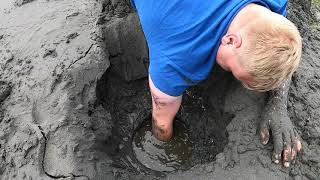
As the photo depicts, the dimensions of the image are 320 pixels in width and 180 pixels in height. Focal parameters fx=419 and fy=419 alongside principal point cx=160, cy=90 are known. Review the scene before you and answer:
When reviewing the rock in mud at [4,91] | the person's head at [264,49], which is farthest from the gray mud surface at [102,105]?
the person's head at [264,49]

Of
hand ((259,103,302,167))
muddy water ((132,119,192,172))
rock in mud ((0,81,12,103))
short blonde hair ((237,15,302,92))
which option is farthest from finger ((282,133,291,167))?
rock in mud ((0,81,12,103))

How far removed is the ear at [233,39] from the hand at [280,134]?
24.9 inches

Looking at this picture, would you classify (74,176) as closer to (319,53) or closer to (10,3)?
(10,3)

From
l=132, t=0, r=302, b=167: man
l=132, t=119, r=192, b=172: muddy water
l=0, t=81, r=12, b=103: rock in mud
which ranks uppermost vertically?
l=132, t=0, r=302, b=167: man

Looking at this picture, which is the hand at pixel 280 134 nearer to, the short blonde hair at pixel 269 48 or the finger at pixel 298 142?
the finger at pixel 298 142

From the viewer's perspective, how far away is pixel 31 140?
2379mm

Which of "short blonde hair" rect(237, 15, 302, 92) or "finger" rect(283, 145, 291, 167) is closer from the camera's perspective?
"short blonde hair" rect(237, 15, 302, 92)

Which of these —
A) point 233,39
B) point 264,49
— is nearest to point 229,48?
point 233,39

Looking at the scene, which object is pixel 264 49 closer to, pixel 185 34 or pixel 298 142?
pixel 185 34

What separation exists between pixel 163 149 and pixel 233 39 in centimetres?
113

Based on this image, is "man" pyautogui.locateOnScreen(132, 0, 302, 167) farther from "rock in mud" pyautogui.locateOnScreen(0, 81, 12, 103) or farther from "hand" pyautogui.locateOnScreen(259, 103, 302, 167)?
"rock in mud" pyautogui.locateOnScreen(0, 81, 12, 103)

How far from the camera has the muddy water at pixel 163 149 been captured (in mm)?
2777

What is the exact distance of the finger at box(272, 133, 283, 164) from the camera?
2354 mm

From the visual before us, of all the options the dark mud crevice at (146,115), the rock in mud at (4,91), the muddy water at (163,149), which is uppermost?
the rock in mud at (4,91)
